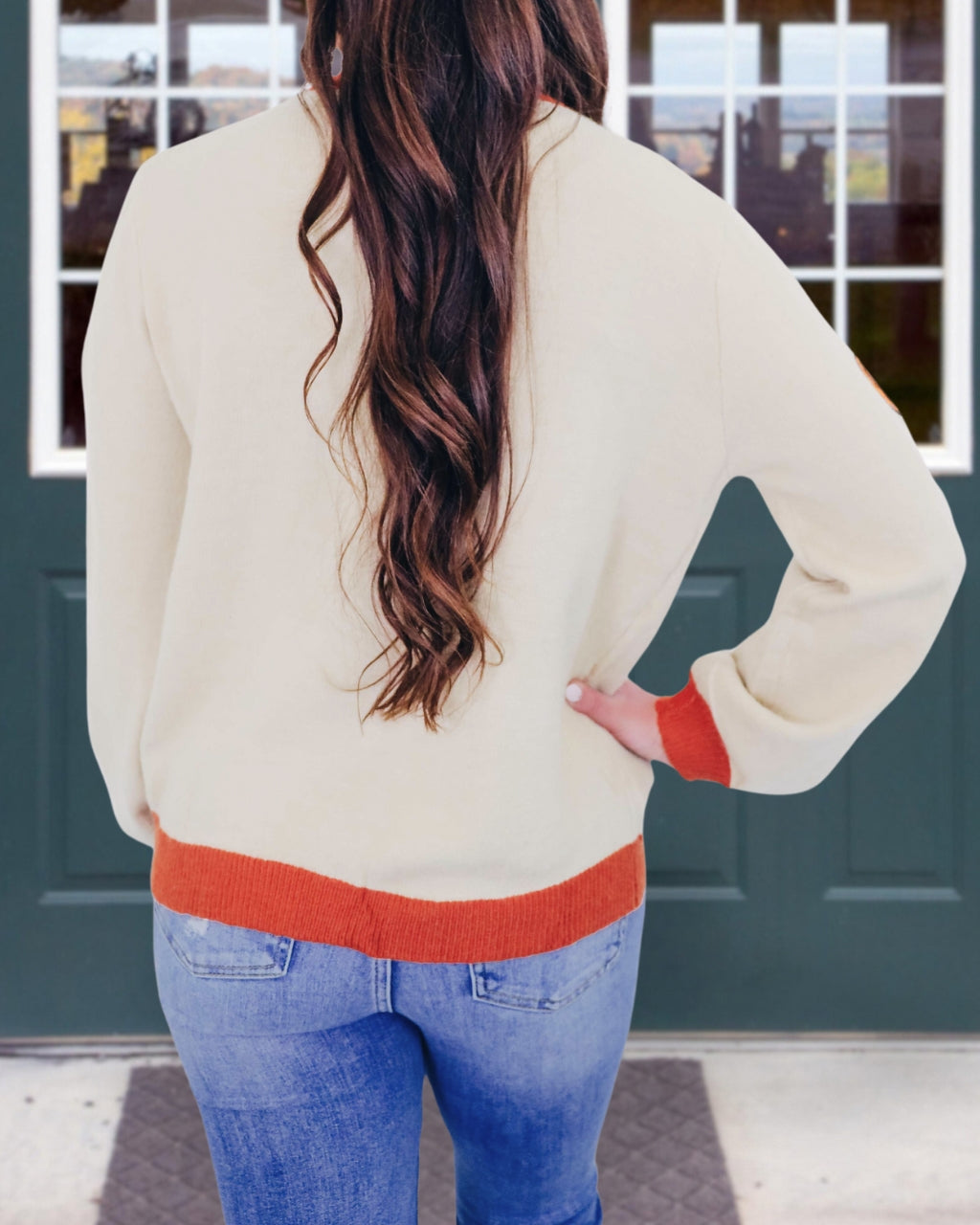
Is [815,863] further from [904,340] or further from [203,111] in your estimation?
[203,111]

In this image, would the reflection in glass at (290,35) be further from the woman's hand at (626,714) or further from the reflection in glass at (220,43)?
the woman's hand at (626,714)

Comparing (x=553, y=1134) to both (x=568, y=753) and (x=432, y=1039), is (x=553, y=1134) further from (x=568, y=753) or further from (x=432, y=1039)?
(x=568, y=753)

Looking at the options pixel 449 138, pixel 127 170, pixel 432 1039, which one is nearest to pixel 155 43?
pixel 127 170

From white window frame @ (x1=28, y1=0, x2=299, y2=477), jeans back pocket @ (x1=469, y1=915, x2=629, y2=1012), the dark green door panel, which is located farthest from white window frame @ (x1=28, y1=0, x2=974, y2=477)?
jeans back pocket @ (x1=469, y1=915, x2=629, y2=1012)

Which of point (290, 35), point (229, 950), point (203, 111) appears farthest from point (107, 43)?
point (229, 950)

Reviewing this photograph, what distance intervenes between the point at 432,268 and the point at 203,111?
84.0 inches

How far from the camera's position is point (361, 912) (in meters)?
0.83

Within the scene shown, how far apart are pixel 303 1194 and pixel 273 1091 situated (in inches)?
3.2

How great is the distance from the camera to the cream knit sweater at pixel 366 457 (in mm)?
809

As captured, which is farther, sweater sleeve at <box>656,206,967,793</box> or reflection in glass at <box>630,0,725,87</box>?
reflection in glass at <box>630,0,725,87</box>

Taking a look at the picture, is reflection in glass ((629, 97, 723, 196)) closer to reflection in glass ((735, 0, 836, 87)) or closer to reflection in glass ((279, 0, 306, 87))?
reflection in glass ((735, 0, 836, 87))

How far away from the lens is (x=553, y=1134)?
35.3 inches

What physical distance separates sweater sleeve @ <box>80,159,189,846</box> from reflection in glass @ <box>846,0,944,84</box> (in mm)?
2218

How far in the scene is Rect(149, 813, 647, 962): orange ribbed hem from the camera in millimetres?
831
